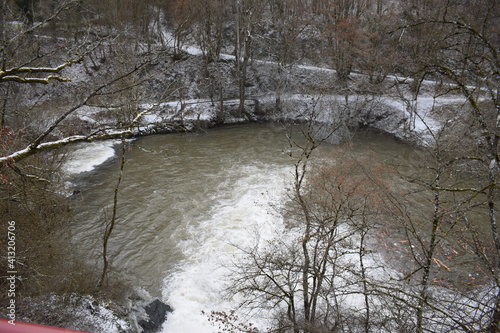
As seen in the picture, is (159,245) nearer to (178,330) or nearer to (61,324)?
(178,330)

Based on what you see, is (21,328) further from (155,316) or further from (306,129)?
(306,129)

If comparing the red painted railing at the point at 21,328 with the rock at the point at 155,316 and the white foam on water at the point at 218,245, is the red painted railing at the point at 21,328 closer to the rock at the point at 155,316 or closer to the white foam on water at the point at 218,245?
the rock at the point at 155,316

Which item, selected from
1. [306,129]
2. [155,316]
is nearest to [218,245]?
[155,316]

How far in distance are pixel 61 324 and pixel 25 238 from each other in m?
2.13

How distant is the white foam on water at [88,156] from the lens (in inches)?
654

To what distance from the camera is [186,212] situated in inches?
516

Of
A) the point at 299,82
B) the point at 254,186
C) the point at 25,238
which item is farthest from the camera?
the point at 299,82

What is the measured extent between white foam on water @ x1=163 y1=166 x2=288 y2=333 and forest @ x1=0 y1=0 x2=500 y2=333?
530 mm

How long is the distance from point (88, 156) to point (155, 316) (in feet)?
45.0

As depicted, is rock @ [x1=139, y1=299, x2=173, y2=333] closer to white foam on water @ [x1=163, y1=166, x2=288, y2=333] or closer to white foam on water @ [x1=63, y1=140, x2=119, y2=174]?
white foam on water @ [x1=163, y1=166, x2=288, y2=333]

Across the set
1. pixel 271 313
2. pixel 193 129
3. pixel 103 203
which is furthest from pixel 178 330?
pixel 193 129

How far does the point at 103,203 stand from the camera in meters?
13.5

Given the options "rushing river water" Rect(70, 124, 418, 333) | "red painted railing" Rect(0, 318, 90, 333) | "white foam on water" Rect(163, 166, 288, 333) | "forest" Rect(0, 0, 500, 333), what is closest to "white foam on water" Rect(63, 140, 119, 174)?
"rushing river water" Rect(70, 124, 418, 333)

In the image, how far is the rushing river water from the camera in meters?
9.36
